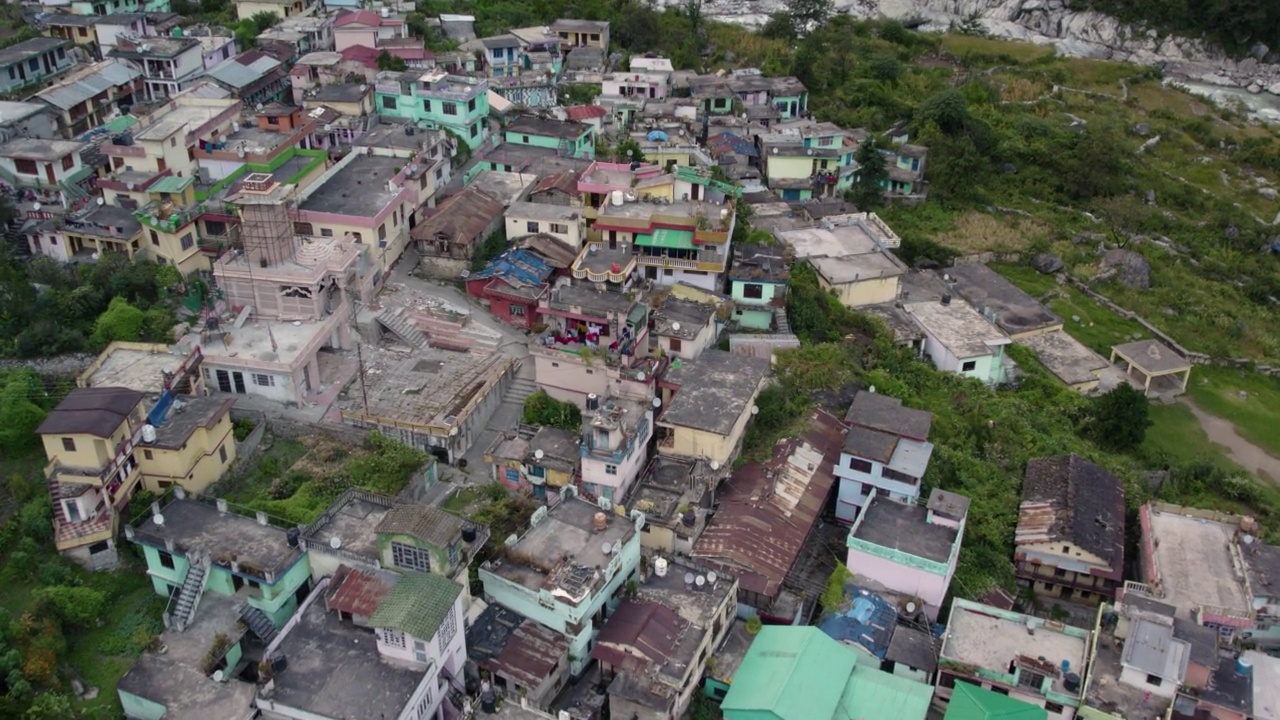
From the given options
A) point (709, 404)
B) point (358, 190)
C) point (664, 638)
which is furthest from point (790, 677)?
point (358, 190)

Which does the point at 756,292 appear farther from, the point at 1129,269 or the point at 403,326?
the point at 1129,269

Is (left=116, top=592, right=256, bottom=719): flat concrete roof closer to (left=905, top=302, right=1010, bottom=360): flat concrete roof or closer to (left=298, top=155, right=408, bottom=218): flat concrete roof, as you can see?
(left=298, top=155, right=408, bottom=218): flat concrete roof

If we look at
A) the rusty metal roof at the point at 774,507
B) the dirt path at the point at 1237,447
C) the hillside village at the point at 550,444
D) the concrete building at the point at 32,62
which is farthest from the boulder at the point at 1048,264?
the concrete building at the point at 32,62

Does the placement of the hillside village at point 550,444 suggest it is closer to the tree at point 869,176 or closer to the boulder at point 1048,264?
the boulder at point 1048,264

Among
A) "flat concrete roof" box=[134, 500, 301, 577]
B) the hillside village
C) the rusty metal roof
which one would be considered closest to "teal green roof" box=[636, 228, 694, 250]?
the hillside village

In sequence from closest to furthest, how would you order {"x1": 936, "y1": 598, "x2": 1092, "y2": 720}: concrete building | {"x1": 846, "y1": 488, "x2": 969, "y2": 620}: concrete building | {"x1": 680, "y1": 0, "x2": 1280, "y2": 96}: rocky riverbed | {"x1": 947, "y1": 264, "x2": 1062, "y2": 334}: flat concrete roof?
{"x1": 936, "y1": 598, "x2": 1092, "y2": 720}: concrete building, {"x1": 846, "y1": 488, "x2": 969, "y2": 620}: concrete building, {"x1": 947, "y1": 264, "x2": 1062, "y2": 334}: flat concrete roof, {"x1": 680, "y1": 0, "x2": 1280, "y2": 96}: rocky riverbed

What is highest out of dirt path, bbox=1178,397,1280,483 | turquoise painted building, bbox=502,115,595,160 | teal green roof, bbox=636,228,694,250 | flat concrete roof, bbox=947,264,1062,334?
turquoise painted building, bbox=502,115,595,160

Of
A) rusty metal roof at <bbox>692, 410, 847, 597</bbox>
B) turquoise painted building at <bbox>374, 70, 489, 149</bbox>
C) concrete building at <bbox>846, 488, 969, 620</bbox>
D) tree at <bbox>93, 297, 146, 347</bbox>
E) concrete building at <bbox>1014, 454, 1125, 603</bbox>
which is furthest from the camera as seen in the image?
turquoise painted building at <bbox>374, 70, 489, 149</bbox>
